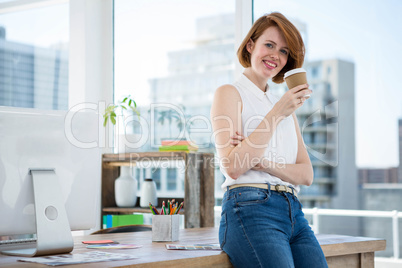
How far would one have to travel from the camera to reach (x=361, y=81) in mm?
3951

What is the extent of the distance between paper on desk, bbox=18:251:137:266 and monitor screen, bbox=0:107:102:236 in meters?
0.15

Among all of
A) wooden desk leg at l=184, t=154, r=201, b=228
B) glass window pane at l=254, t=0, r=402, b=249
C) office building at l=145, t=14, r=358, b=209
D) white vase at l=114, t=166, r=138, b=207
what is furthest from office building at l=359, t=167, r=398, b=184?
white vase at l=114, t=166, r=138, b=207

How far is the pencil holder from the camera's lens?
181 cm

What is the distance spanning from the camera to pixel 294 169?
5.79 feet

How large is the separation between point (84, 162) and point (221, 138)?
47cm

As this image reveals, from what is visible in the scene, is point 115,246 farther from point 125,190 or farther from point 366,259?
point 125,190

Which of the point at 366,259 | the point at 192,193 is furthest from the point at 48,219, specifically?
the point at 192,193

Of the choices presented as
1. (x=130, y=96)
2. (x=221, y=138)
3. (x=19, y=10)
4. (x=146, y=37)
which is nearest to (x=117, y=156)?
(x=130, y=96)

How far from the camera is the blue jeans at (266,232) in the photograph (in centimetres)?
149

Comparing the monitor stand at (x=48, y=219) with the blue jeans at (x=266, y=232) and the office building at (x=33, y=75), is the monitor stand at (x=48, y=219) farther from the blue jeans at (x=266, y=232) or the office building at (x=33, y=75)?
the office building at (x=33, y=75)

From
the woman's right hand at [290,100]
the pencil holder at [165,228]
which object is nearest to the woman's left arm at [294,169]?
the woman's right hand at [290,100]

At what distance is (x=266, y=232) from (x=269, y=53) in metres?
0.68

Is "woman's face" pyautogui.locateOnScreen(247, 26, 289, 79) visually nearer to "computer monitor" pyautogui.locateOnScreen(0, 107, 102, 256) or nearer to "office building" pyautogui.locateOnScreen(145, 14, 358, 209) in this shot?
"computer monitor" pyautogui.locateOnScreen(0, 107, 102, 256)

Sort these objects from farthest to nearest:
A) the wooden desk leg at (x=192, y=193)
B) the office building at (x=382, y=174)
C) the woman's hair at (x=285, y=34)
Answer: the office building at (x=382, y=174)
the wooden desk leg at (x=192, y=193)
the woman's hair at (x=285, y=34)
